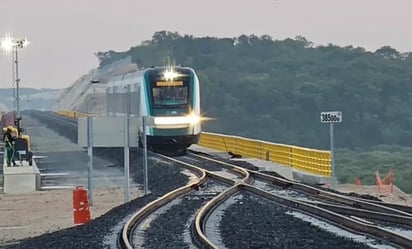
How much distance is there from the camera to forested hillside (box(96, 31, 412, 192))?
112562 millimetres

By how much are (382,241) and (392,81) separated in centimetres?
11581

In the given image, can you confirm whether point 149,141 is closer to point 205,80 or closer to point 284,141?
point 284,141

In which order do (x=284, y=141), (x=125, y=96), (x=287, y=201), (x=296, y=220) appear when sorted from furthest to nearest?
(x=284, y=141), (x=125, y=96), (x=287, y=201), (x=296, y=220)

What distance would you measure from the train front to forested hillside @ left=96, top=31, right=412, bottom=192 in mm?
46365

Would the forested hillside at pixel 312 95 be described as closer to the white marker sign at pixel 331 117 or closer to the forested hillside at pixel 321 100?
the forested hillside at pixel 321 100

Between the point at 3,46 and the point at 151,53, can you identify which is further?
the point at 151,53

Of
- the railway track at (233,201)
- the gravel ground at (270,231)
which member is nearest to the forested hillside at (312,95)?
the railway track at (233,201)

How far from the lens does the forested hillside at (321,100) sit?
113m

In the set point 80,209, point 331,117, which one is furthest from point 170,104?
point 80,209

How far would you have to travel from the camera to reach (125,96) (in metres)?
44.2

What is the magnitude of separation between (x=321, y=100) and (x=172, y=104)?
266ft

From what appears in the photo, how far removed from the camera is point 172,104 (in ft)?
130

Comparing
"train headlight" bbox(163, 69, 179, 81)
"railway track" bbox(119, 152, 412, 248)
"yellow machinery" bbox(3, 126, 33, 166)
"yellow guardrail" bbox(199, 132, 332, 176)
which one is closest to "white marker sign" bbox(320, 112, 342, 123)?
"railway track" bbox(119, 152, 412, 248)

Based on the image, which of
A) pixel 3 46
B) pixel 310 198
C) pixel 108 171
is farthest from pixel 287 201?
pixel 3 46
